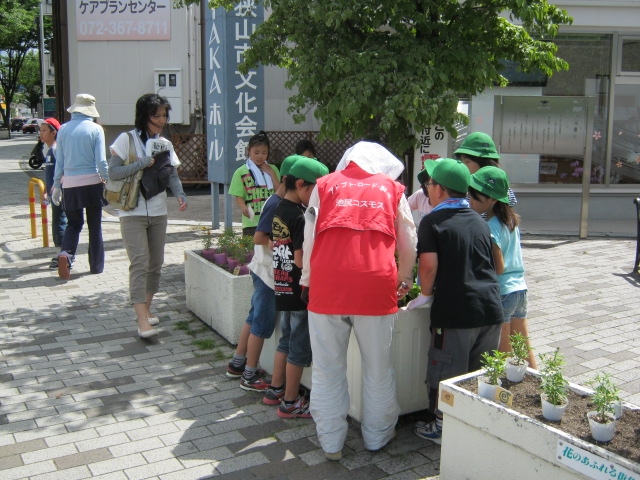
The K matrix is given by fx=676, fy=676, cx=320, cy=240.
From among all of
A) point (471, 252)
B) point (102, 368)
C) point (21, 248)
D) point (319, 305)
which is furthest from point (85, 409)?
point (21, 248)

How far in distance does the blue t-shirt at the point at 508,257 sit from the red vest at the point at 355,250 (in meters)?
0.82

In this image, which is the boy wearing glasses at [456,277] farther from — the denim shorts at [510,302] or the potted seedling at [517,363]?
the denim shorts at [510,302]

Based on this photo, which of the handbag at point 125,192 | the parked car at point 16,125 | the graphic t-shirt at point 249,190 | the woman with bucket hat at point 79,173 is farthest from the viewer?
the parked car at point 16,125

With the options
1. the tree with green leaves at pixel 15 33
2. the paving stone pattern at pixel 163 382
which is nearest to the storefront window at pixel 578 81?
the paving stone pattern at pixel 163 382

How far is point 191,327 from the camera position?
603cm

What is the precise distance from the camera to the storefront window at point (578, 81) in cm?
1162

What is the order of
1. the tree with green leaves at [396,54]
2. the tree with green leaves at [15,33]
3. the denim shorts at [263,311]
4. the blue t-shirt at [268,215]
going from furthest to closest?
the tree with green leaves at [15,33]
the tree with green leaves at [396,54]
the denim shorts at [263,311]
the blue t-shirt at [268,215]

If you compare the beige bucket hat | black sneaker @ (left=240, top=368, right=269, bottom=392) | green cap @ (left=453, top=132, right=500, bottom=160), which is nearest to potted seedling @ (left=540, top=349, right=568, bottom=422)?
green cap @ (left=453, top=132, right=500, bottom=160)

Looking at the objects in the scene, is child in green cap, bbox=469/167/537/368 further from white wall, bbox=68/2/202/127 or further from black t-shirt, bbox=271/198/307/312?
white wall, bbox=68/2/202/127

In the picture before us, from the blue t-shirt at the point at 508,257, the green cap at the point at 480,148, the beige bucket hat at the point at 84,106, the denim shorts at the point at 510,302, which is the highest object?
the beige bucket hat at the point at 84,106

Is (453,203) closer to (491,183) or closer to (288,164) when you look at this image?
(491,183)

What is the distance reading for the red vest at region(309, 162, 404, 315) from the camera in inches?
139

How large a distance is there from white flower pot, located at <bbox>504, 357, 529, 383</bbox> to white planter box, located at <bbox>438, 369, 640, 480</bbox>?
4.1 inches

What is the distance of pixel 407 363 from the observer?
4.11 metres
